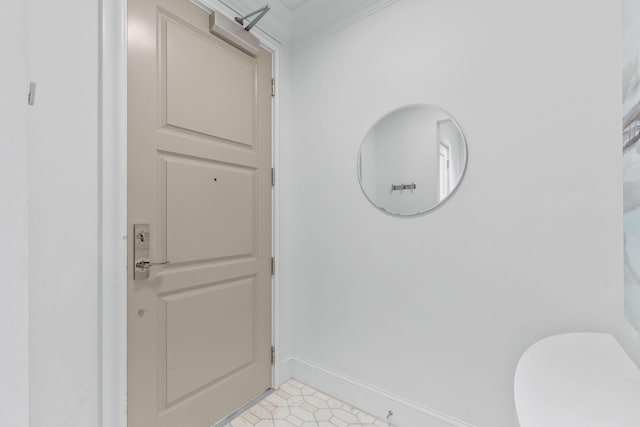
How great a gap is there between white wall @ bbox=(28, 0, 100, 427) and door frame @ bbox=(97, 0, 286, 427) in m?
0.02

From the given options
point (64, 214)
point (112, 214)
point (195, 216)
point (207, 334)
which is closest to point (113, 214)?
point (112, 214)

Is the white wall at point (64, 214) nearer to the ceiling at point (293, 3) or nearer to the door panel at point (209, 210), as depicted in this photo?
the door panel at point (209, 210)

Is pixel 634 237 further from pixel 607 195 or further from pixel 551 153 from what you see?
pixel 551 153

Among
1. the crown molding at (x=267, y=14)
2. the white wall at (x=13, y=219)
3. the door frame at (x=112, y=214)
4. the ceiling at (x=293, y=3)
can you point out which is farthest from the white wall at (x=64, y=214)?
the ceiling at (x=293, y=3)

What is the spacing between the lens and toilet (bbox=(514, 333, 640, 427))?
1.88 feet

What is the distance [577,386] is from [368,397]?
126 cm

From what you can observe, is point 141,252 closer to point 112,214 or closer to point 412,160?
point 112,214

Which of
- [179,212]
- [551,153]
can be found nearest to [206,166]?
[179,212]

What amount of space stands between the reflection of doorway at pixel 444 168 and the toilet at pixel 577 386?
777 mm

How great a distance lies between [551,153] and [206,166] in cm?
167

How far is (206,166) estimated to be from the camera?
1.59 meters

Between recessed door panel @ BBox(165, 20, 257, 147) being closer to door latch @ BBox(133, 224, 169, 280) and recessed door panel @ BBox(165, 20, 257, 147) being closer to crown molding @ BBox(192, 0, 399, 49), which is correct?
crown molding @ BBox(192, 0, 399, 49)

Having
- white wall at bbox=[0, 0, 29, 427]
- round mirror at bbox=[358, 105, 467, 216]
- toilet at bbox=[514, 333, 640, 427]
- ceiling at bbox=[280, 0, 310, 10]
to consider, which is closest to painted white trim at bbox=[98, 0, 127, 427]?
white wall at bbox=[0, 0, 29, 427]

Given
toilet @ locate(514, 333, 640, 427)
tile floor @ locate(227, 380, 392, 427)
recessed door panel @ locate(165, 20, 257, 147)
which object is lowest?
tile floor @ locate(227, 380, 392, 427)
